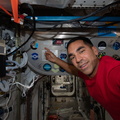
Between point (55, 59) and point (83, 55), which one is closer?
point (83, 55)

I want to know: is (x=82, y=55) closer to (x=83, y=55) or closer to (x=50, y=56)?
(x=83, y=55)

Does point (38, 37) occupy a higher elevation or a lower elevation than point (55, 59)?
higher

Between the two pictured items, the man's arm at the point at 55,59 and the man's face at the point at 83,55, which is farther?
the man's arm at the point at 55,59

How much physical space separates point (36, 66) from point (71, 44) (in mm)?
604

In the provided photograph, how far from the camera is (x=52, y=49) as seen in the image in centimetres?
174

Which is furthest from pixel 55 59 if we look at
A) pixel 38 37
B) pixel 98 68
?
pixel 98 68

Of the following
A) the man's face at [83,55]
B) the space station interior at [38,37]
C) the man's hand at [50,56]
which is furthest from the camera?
the man's hand at [50,56]

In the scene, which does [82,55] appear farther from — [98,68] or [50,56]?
[50,56]

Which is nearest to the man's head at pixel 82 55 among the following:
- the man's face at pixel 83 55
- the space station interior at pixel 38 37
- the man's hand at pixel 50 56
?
the man's face at pixel 83 55

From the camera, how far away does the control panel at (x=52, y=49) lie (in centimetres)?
170

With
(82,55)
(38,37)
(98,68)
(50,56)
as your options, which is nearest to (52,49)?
(50,56)

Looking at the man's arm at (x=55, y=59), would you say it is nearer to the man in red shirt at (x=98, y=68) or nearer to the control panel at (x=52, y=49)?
the control panel at (x=52, y=49)

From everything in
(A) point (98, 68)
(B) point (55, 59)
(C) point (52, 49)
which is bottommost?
(A) point (98, 68)

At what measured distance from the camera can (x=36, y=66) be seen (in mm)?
1748
